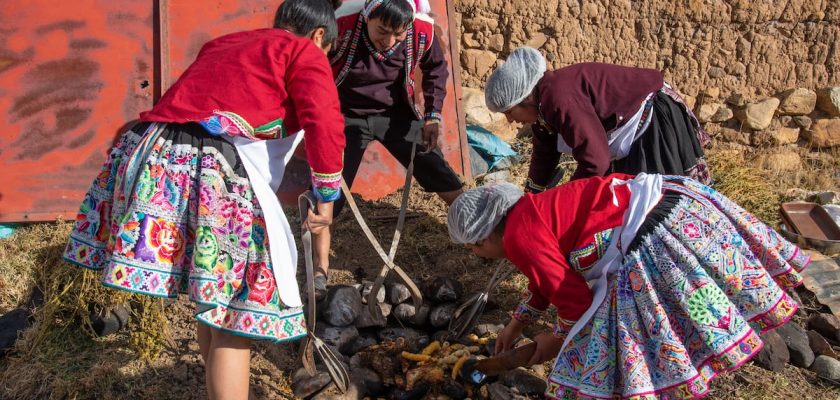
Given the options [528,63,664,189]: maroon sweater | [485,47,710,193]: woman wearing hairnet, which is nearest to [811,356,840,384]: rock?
[485,47,710,193]: woman wearing hairnet

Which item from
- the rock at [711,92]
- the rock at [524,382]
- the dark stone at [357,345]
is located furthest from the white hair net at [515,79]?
the rock at [711,92]

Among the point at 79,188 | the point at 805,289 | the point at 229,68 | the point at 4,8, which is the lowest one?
the point at 79,188

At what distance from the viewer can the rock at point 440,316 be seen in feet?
11.8

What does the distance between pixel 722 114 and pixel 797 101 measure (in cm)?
60

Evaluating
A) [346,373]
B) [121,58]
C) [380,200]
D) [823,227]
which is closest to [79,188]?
[121,58]

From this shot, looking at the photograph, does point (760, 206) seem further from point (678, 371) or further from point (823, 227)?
point (678, 371)

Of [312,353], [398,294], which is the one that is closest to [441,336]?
[398,294]

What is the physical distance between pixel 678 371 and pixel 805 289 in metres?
2.03

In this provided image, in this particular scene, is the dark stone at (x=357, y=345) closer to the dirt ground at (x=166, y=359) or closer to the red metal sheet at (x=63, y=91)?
the dirt ground at (x=166, y=359)

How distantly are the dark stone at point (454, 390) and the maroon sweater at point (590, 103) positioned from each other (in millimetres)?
1012

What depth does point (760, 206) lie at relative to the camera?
4.89 m

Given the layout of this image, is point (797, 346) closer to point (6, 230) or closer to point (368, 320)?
point (368, 320)

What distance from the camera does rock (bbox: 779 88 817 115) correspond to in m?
5.92

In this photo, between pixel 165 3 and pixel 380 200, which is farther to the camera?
pixel 380 200
